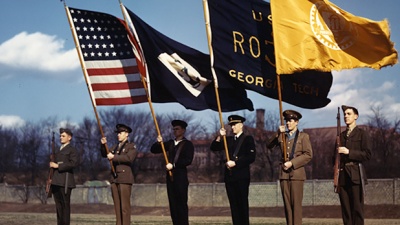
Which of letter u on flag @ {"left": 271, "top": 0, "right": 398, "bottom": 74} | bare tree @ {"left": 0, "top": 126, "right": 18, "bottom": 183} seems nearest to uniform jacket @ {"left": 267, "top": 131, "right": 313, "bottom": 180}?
letter u on flag @ {"left": 271, "top": 0, "right": 398, "bottom": 74}

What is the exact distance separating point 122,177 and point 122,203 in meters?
0.48

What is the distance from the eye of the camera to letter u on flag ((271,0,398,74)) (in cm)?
1211

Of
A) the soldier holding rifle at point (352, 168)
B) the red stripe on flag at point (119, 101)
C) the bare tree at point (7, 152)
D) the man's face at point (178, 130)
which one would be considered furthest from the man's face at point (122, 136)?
the bare tree at point (7, 152)

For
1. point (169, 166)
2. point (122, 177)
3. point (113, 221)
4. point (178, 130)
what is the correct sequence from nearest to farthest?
point (169, 166) < point (178, 130) < point (122, 177) < point (113, 221)

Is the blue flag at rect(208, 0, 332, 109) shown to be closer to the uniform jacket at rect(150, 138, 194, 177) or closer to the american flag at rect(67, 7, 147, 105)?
the uniform jacket at rect(150, 138, 194, 177)

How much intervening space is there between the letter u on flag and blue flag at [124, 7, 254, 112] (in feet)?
4.48

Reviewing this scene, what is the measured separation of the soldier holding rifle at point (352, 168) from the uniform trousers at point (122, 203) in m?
3.97

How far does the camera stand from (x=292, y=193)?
1116 centimetres

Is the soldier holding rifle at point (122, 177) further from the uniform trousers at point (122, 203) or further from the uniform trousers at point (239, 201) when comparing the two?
the uniform trousers at point (239, 201)

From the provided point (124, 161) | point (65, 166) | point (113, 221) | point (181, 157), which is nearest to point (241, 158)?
point (181, 157)

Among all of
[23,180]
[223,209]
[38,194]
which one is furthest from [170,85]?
[23,180]

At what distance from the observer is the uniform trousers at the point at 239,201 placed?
11.9 metres

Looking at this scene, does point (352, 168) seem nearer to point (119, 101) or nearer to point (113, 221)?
point (119, 101)

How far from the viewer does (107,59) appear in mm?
13500
